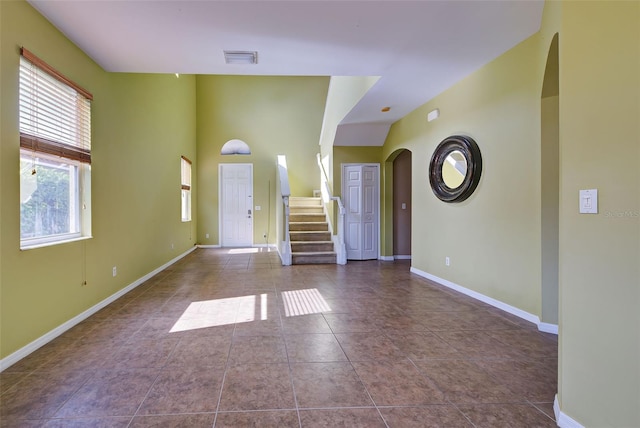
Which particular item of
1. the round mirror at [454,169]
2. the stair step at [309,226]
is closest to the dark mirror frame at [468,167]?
the round mirror at [454,169]

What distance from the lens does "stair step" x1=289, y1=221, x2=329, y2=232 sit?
7453 millimetres

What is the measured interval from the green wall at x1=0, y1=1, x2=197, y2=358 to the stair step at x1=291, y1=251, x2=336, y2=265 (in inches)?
91.8

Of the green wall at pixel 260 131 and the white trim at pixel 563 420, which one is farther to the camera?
the green wall at pixel 260 131

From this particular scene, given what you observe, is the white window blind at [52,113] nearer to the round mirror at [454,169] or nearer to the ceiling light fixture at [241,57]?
the ceiling light fixture at [241,57]

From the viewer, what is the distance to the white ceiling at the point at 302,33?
2576 millimetres

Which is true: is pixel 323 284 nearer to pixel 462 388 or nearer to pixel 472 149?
pixel 472 149

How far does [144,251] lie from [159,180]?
1389 millimetres

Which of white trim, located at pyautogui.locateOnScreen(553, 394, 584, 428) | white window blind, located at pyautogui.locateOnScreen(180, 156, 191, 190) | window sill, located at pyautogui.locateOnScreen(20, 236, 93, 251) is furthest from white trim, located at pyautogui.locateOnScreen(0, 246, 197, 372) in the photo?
white window blind, located at pyautogui.locateOnScreen(180, 156, 191, 190)

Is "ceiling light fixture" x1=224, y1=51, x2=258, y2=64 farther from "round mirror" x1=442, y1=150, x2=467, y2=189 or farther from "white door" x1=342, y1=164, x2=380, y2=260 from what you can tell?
"white door" x1=342, y1=164, x2=380, y2=260

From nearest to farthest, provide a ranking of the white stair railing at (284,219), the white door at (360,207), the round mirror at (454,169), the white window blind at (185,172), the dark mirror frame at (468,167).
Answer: the dark mirror frame at (468,167) → the round mirror at (454,169) → the white stair railing at (284,219) → the white door at (360,207) → the white window blind at (185,172)

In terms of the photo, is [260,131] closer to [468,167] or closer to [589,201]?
[468,167]

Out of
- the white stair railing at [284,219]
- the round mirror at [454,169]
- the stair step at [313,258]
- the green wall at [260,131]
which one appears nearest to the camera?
the round mirror at [454,169]

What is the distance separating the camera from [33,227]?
2680mm

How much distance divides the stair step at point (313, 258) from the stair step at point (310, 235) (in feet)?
1.96
